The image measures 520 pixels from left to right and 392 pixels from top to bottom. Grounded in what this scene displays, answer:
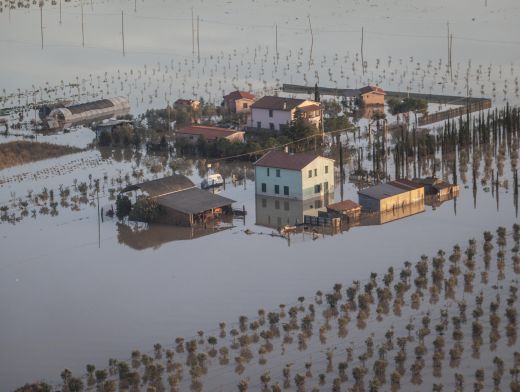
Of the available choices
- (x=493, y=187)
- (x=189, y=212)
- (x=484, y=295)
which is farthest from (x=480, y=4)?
(x=484, y=295)

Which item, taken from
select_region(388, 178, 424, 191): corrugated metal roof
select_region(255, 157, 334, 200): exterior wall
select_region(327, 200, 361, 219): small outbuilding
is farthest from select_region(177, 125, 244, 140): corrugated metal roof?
select_region(327, 200, 361, 219): small outbuilding

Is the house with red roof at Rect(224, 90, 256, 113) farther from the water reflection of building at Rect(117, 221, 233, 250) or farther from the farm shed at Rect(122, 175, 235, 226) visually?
the water reflection of building at Rect(117, 221, 233, 250)

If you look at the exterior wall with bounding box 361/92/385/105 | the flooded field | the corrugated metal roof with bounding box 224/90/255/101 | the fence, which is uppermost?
the corrugated metal roof with bounding box 224/90/255/101

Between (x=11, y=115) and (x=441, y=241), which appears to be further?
(x=11, y=115)

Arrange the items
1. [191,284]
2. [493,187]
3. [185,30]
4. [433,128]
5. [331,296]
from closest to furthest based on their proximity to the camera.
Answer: [331,296], [191,284], [493,187], [433,128], [185,30]

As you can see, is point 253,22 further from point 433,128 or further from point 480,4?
point 433,128

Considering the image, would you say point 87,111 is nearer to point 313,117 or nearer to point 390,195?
point 313,117

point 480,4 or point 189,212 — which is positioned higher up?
point 480,4

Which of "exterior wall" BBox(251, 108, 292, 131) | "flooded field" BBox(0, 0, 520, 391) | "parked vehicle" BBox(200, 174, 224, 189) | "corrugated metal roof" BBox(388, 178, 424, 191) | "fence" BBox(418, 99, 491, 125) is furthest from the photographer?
"fence" BBox(418, 99, 491, 125)
